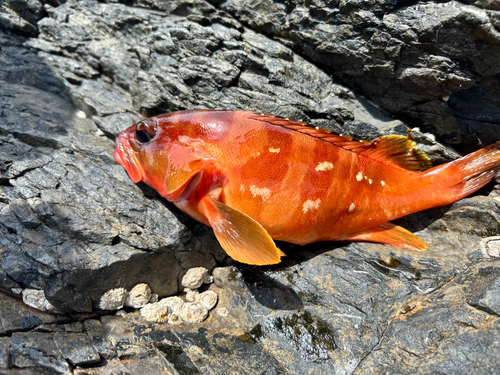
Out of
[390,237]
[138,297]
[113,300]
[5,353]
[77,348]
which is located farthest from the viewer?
[390,237]

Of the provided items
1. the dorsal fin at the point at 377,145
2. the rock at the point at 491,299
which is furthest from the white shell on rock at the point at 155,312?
the rock at the point at 491,299

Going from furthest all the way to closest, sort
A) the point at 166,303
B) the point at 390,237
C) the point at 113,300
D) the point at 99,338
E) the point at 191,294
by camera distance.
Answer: the point at 390,237
the point at 191,294
the point at 166,303
the point at 113,300
the point at 99,338

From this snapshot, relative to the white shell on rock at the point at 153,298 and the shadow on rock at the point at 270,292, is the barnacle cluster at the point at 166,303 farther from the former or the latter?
the shadow on rock at the point at 270,292

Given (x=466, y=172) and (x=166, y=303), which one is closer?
(x=166, y=303)

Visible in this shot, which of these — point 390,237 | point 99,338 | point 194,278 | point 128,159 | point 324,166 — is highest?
point 324,166

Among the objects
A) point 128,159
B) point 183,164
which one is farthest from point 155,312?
point 128,159

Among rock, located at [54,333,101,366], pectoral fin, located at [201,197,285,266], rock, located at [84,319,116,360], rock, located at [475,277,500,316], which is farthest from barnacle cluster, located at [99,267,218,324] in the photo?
rock, located at [475,277,500,316]

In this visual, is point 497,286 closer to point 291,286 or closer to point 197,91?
point 291,286

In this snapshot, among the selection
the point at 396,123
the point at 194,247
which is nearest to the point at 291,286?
the point at 194,247

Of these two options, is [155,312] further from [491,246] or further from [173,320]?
[491,246]
